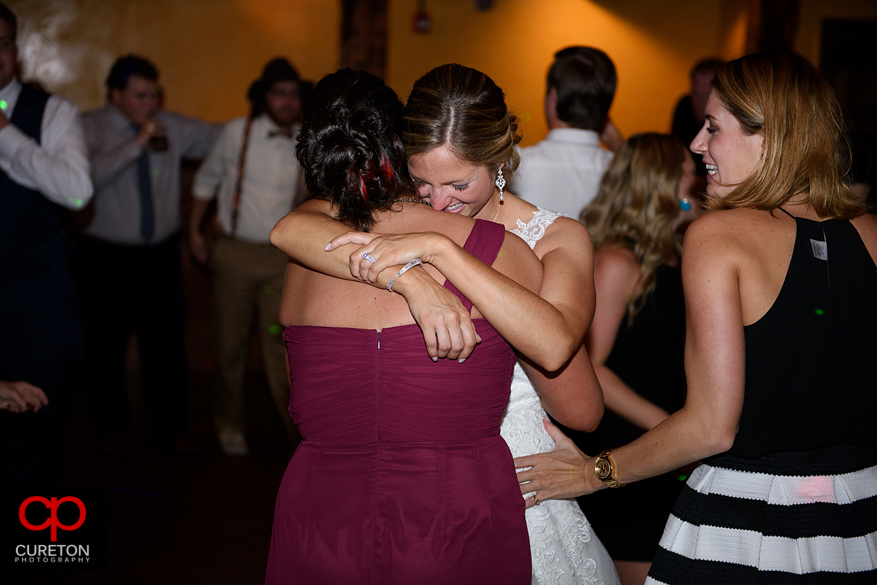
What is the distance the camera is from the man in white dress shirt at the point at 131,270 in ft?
11.8

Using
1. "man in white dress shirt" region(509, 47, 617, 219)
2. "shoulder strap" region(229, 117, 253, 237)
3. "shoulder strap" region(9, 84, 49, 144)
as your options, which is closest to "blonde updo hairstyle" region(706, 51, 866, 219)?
"man in white dress shirt" region(509, 47, 617, 219)

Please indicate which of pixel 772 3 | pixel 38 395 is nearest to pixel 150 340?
pixel 38 395

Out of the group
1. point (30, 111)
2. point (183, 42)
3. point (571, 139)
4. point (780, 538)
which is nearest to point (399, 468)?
point (780, 538)

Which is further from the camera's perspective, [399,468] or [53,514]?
[53,514]

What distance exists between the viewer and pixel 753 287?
120 centimetres

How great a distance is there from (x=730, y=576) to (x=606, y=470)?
0.95 feet

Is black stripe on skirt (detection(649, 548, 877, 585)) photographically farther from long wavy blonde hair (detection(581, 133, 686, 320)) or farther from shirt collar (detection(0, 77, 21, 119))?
shirt collar (detection(0, 77, 21, 119))

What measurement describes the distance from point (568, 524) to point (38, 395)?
1.50m

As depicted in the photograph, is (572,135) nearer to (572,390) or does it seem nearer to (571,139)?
(571,139)

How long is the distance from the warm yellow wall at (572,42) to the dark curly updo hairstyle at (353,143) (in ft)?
16.1

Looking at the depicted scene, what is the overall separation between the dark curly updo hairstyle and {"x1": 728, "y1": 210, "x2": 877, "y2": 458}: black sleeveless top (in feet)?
2.26

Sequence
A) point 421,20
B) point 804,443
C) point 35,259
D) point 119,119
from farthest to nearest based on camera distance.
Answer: point 421,20
point 119,119
point 35,259
point 804,443

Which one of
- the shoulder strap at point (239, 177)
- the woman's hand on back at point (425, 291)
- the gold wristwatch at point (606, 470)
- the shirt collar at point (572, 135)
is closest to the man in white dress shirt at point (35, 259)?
the shoulder strap at point (239, 177)

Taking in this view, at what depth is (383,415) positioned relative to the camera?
121 centimetres
